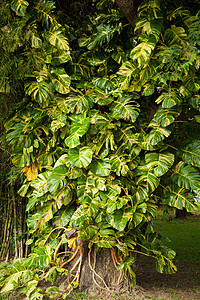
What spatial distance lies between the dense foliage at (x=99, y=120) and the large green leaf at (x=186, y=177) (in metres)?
0.01

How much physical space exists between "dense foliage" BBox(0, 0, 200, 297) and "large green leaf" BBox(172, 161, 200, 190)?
1 cm

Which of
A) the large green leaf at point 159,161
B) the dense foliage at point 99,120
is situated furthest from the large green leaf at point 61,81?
the large green leaf at point 159,161

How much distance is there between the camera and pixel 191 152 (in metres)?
2.83

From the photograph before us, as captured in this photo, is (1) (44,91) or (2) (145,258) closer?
(1) (44,91)

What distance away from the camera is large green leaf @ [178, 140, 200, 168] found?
279cm

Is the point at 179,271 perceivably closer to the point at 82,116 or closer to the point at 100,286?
the point at 100,286

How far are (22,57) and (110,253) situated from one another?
2.26 meters

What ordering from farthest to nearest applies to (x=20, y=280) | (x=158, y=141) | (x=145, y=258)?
(x=145, y=258)
(x=20, y=280)
(x=158, y=141)

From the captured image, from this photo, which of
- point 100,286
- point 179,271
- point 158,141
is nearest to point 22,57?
point 158,141

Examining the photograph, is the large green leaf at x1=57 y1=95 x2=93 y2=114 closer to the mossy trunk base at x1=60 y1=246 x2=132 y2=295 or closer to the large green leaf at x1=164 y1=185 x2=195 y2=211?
the large green leaf at x1=164 y1=185 x2=195 y2=211

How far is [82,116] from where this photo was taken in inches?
119

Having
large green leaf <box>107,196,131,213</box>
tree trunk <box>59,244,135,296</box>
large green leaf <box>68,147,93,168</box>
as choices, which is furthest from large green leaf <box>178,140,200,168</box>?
tree trunk <box>59,244,135,296</box>

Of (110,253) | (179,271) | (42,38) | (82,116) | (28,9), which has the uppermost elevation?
(28,9)

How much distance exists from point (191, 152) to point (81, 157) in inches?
40.7
